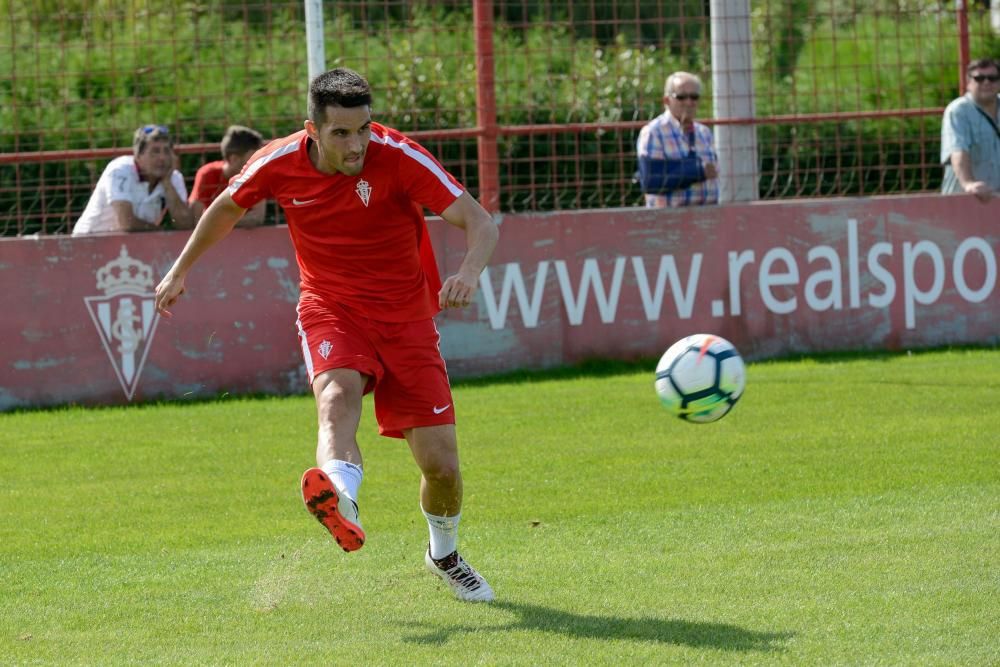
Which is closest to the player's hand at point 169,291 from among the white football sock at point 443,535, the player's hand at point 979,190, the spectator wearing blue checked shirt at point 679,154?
the white football sock at point 443,535

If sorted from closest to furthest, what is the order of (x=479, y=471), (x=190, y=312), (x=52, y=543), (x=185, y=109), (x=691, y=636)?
1. (x=691, y=636)
2. (x=52, y=543)
3. (x=479, y=471)
4. (x=190, y=312)
5. (x=185, y=109)

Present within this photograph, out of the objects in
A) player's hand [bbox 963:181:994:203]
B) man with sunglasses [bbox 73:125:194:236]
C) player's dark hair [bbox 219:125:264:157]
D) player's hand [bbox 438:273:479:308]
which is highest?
player's dark hair [bbox 219:125:264:157]

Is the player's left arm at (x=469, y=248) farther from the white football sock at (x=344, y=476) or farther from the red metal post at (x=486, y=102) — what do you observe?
the red metal post at (x=486, y=102)

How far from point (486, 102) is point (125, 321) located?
3.27 metres

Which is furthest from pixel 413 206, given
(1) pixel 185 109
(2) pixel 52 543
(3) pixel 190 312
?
(1) pixel 185 109

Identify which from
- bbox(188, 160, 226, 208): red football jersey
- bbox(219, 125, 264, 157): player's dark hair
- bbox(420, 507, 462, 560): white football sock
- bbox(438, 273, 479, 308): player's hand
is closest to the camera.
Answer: bbox(438, 273, 479, 308): player's hand

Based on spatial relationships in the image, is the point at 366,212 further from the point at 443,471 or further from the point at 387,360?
the point at 443,471

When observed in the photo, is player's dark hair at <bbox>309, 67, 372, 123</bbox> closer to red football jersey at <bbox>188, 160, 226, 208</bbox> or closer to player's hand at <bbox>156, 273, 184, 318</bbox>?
player's hand at <bbox>156, 273, 184, 318</bbox>

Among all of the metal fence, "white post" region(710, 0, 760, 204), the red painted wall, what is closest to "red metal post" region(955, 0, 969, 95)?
the metal fence

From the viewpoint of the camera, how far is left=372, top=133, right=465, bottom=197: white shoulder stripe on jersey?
602 centimetres

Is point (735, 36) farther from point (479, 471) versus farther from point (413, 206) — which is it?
point (413, 206)

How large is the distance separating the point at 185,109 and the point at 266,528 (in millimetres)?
8831

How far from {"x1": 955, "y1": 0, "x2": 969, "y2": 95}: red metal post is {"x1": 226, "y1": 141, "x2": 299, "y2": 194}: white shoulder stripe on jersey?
28.8 feet

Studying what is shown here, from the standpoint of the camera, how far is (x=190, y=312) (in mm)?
11367
